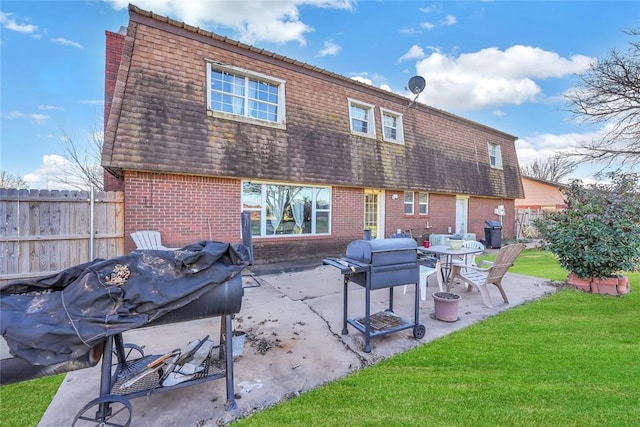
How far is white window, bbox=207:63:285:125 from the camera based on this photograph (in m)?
7.85

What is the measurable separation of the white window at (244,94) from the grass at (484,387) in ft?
22.4

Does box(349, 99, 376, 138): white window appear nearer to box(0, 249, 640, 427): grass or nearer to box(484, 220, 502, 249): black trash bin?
box(484, 220, 502, 249): black trash bin

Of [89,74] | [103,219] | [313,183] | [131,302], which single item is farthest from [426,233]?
[89,74]

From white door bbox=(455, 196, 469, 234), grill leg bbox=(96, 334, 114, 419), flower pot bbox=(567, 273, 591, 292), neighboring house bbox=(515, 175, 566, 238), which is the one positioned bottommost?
flower pot bbox=(567, 273, 591, 292)

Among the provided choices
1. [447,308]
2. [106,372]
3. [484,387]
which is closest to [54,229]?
[106,372]

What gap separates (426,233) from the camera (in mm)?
12641

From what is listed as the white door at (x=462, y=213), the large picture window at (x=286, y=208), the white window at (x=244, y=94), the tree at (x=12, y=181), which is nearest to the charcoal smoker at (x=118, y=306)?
the large picture window at (x=286, y=208)

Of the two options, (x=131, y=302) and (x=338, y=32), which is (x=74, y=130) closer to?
(x=338, y=32)

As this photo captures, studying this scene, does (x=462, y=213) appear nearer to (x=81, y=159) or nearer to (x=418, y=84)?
(x=418, y=84)

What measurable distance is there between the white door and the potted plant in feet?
24.3

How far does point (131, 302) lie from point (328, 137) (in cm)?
830

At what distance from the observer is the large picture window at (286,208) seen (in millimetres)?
8438

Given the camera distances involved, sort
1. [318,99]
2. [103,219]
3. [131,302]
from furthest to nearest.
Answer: [318,99] → [103,219] → [131,302]

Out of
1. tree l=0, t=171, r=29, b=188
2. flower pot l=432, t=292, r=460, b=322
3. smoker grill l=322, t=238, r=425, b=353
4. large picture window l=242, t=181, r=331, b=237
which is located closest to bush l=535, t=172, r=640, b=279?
flower pot l=432, t=292, r=460, b=322
